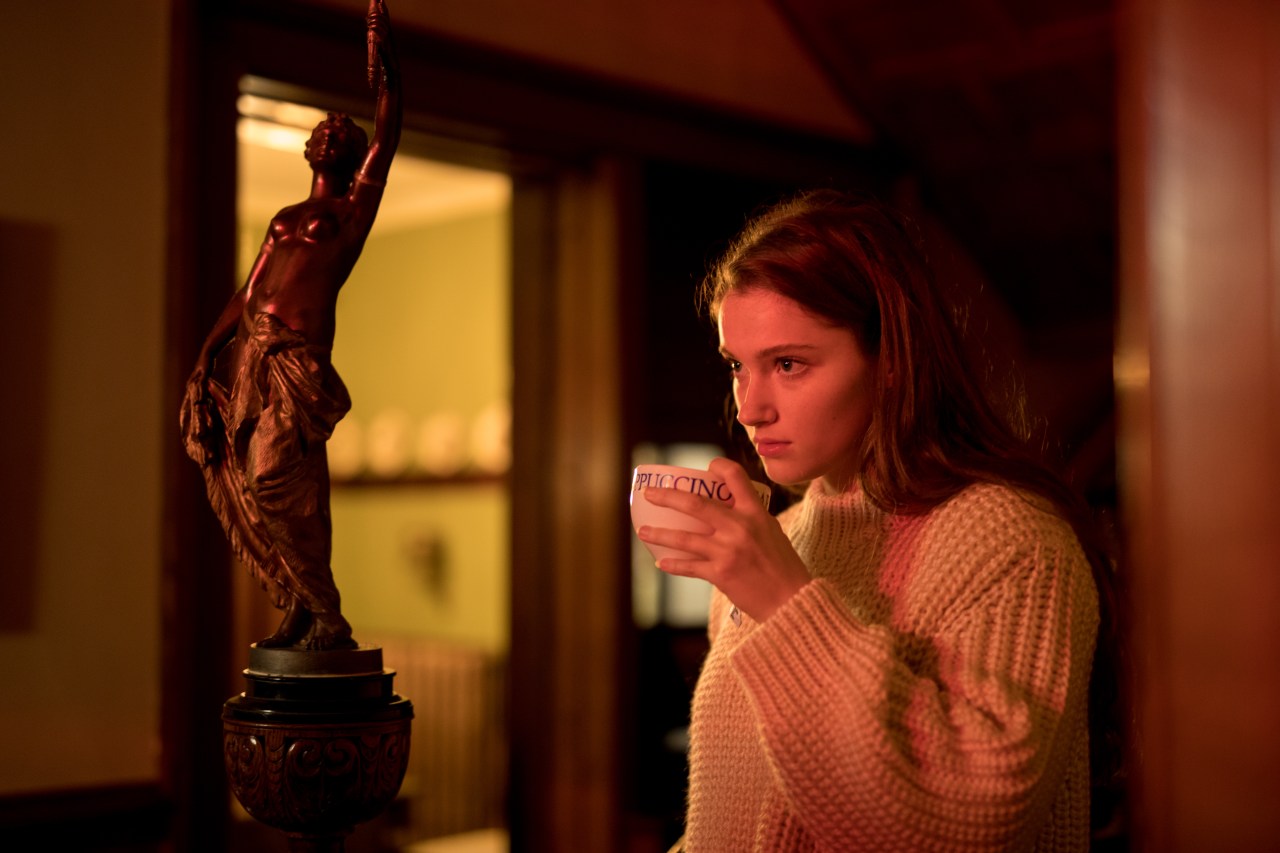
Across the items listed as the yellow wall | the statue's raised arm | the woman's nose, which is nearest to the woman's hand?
the woman's nose

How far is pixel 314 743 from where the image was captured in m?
1.16

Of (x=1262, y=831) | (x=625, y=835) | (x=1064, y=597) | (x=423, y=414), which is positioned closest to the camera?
(x=1262, y=831)

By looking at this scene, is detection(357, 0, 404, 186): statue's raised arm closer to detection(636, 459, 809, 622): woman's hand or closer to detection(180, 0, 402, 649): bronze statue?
detection(180, 0, 402, 649): bronze statue

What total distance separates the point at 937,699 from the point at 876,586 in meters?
0.24

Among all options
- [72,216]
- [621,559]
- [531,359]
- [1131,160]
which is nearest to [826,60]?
[531,359]

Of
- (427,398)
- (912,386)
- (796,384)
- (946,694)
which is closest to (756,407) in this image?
(796,384)

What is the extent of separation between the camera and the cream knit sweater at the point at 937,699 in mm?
1030

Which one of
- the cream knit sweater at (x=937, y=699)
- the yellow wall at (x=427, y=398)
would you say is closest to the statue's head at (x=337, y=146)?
the cream knit sweater at (x=937, y=699)

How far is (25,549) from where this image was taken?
2469mm

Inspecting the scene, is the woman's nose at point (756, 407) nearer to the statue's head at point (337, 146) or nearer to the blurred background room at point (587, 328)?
the blurred background room at point (587, 328)

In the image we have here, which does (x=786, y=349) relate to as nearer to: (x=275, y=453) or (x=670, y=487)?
(x=670, y=487)

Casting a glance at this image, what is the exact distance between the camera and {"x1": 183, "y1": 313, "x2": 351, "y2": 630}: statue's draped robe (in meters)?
1.21

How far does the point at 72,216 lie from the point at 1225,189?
2393 millimetres

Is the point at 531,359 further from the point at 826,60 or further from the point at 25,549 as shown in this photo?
the point at 25,549
